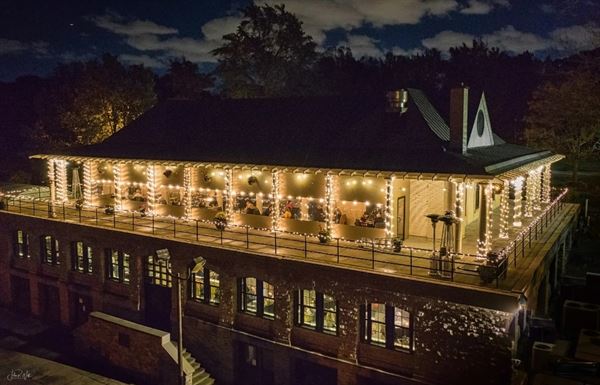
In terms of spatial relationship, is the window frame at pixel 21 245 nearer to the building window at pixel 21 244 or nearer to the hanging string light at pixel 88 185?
the building window at pixel 21 244

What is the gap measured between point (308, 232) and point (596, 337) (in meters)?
12.2

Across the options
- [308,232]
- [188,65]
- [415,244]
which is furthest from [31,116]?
[415,244]

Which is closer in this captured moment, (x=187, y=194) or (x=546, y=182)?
(x=187, y=194)

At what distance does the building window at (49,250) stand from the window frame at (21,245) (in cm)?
154

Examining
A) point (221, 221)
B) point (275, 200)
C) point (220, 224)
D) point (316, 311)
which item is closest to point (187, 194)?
point (221, 221)

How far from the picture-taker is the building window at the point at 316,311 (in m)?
18.7

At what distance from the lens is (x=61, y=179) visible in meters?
30.7

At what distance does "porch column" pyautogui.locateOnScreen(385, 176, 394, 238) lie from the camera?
2041cm

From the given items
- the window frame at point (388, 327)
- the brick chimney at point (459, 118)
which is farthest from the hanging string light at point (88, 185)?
the brick chimney at point (459, 118)

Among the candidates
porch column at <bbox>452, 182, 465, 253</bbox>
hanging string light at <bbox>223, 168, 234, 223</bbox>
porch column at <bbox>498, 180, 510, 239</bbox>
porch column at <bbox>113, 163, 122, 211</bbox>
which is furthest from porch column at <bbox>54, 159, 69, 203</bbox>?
porch column at <bbox>498, 180, 510, 239</bbox>

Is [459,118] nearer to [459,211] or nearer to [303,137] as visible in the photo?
[459,211]

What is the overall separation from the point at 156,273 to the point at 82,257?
572 centimetres

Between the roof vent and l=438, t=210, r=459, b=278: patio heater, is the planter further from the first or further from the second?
l=438, t=210, r=459, b=278: patio heater

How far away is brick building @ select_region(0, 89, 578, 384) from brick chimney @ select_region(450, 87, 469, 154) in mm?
85
